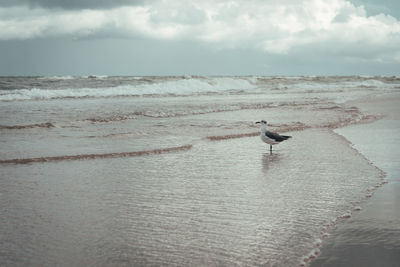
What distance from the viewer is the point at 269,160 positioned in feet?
24.8

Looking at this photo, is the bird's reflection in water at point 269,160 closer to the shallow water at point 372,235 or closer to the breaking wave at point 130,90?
the shallow water at point 372,235

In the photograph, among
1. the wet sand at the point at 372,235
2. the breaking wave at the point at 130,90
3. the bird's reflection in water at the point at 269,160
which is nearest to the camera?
the wet sand at the point at 372,235

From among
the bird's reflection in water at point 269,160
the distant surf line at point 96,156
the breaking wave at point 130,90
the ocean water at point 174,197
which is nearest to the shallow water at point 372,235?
the ocean water at point 174,197

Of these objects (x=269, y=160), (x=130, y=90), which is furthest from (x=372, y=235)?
(x=130, y=90)

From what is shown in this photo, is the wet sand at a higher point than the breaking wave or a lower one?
lower

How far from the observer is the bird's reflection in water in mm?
6996

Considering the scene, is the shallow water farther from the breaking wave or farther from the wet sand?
the breaking wave

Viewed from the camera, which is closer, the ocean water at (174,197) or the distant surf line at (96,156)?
the ocean water at (174,197)

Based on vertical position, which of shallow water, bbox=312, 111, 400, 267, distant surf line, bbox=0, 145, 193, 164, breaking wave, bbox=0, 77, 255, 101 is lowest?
shallow water, bbox=312, 111, 400, 267

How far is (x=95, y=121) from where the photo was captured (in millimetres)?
14344

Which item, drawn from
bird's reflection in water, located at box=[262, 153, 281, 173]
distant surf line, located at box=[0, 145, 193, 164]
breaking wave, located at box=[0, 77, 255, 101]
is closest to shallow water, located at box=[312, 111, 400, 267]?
bird's reflection in water, located at box=[262, 153, 281, 173]

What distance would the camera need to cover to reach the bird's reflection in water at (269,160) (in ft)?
23.0

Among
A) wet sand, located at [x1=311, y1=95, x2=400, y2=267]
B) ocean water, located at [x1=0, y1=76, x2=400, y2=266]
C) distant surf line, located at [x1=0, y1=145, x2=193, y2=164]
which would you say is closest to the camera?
wet sand, located at [x1=311, y1=95, x2=400, y2=267]

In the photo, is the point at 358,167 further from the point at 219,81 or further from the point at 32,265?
the point at 219,81
